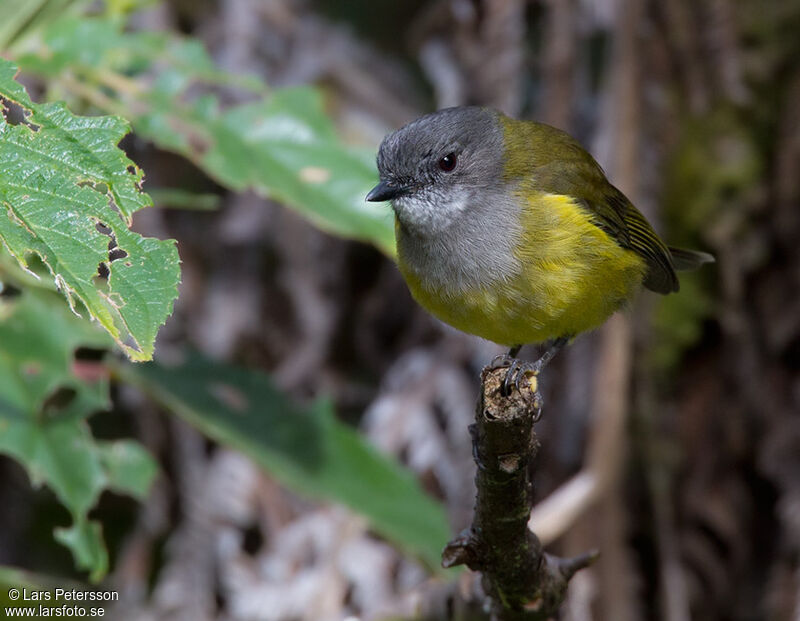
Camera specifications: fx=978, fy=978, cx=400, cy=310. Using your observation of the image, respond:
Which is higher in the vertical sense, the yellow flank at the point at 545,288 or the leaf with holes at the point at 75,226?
the leaf with holes at the point at 75,226

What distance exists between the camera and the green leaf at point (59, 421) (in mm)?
2801

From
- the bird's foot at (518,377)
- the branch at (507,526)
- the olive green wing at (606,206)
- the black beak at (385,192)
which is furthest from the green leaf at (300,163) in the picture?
the branch at (507,526)

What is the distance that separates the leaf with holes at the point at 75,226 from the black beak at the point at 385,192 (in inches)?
51.7

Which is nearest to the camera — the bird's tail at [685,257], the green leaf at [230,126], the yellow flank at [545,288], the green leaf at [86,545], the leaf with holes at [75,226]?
the leaf with holes at [75,226]

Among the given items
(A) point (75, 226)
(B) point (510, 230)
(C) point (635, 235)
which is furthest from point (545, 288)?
(A) point (75, 226)

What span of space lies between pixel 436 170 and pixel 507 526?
1373 millimetres

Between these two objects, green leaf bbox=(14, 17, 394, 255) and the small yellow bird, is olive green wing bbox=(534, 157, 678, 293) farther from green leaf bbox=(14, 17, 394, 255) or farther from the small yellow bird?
green leaf bbox=(14, 17, 394, 255)

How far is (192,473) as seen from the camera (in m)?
4.27

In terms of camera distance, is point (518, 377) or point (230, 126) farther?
point (230, 126)

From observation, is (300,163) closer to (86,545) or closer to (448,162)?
(448,162)

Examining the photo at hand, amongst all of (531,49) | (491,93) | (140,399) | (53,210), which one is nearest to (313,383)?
(140,399)

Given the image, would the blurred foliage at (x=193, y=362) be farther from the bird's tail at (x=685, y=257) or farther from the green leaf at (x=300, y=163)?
the bird's tail at (x=685, y=257)

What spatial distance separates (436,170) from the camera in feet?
10.0

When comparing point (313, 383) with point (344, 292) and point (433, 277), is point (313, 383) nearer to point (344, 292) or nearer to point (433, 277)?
point (344, 292)
